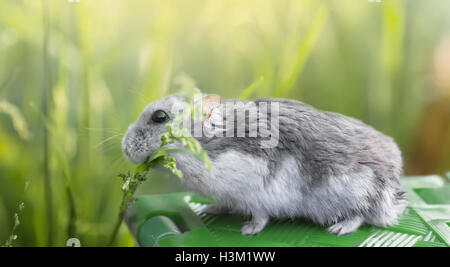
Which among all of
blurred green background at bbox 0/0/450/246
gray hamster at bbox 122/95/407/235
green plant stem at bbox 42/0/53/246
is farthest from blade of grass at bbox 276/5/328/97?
green plant stem at bbox 42/0/53/246

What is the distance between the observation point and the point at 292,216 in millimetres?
1116

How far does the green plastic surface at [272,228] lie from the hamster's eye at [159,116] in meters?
0.26

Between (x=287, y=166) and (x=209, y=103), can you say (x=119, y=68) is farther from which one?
(x=287, y=166)

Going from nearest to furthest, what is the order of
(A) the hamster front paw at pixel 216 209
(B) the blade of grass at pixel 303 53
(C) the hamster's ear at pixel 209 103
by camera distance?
(C) the hamster's ear at pixel 209 103, (A) the hamster front paw at pixel 216 209, (B) the blade of grass at pixel 303 53

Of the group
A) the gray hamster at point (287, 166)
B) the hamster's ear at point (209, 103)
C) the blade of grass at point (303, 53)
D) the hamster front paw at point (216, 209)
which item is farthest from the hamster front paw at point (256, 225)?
the blade of grass at point (303, 53)

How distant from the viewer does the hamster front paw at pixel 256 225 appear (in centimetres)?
110

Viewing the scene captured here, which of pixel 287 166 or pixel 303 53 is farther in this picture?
pixel 303 53

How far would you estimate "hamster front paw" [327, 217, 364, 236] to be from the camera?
1.07 m

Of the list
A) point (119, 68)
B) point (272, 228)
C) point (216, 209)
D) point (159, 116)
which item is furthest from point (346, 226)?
point (119, 68)

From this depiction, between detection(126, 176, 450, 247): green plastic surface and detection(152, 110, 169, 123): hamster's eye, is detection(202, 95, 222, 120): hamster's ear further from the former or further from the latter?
detection(126, 176, 450, 247): green plastic surface

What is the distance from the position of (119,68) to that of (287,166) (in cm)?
62

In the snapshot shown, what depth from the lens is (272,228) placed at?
1121mm

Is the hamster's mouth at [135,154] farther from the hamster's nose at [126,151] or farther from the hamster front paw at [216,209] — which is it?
the hamster front paw at [216,209]

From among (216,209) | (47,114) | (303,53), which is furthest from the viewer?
(303,53)
